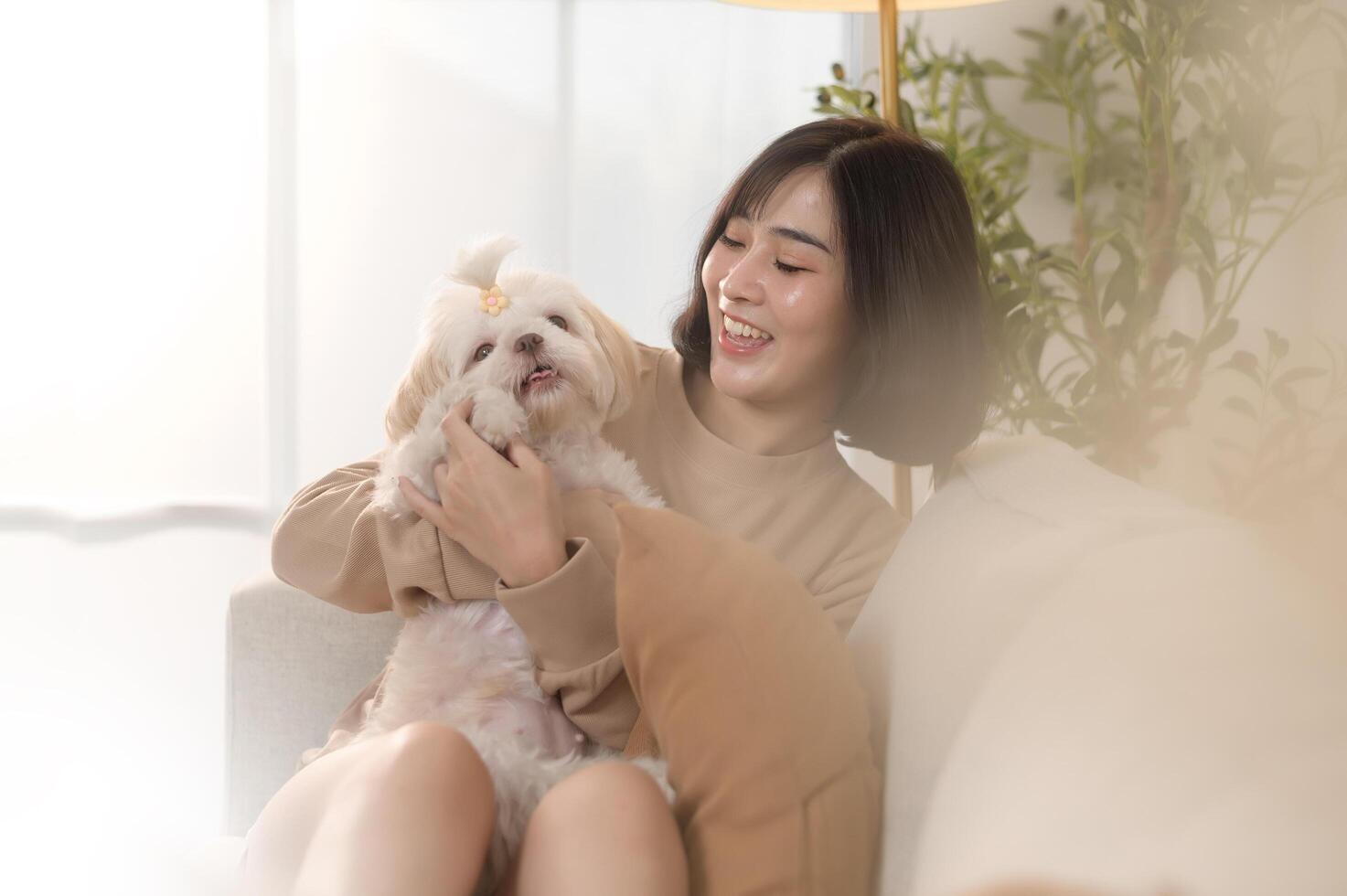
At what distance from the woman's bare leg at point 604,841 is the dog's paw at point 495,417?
1.64ft

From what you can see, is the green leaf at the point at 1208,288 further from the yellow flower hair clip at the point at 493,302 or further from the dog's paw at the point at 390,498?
the dog's paw at the point at 390,498

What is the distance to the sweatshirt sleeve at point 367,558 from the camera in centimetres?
130

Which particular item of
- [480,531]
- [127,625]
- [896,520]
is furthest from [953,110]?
[127,625]

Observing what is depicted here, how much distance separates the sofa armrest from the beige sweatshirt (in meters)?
0.25

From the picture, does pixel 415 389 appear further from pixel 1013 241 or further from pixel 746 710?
pixel 1013 241

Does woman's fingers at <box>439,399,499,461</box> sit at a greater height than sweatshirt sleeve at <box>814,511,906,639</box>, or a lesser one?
greater

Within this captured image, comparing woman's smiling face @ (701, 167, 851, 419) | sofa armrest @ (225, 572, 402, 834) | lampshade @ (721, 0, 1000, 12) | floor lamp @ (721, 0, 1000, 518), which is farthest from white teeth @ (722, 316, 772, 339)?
lampshade @ (721, 0, 1000, 12)

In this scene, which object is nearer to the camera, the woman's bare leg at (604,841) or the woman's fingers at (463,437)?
the woman's bare leg at (604,841)

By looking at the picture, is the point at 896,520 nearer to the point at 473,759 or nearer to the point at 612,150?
the point at 473,759

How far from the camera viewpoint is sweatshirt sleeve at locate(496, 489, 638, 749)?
117cm

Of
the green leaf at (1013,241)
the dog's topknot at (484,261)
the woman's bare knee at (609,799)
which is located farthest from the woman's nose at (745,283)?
the green leaf at (1013,241)

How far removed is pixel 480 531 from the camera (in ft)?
4.00

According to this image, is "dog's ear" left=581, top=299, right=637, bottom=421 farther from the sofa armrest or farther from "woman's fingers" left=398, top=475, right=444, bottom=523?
the sofa armrest

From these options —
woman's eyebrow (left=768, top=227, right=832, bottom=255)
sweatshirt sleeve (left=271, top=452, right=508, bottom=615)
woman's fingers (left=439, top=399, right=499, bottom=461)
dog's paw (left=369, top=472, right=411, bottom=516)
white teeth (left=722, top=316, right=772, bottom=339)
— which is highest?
woman's eyebrow (left=768, top=227, right=832, bottom=255)
